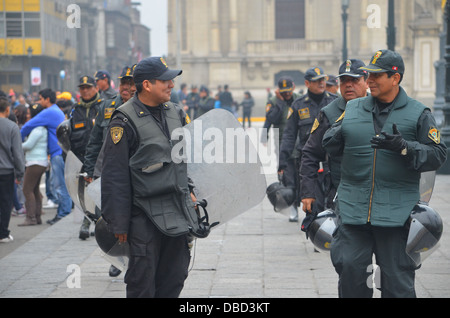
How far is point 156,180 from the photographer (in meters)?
5.09

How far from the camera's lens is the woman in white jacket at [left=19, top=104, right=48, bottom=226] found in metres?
11.7

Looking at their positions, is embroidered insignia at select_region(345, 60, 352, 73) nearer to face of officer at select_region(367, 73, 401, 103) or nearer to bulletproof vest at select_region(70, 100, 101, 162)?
face of officer at select_region(367, 73, 401, 103)

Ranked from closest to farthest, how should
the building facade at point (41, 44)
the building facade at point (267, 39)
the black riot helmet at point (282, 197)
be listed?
1. the black riot helmet at point (282, 197)
2. the building facade at point (267, 39)
3. the building facade at point (41, 44)

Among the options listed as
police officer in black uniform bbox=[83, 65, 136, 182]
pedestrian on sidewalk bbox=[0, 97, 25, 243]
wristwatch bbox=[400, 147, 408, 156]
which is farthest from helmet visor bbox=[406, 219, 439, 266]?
pedestrian on sidewalk bbox=[0, 97, 25, 243]

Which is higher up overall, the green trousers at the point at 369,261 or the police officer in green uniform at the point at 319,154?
the police officer in green uniform at the point at 319,154

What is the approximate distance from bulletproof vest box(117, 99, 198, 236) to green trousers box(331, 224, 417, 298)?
0.93 metres

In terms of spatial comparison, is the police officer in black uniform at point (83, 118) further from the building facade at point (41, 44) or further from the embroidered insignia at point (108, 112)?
the building facade at point (41, 44)

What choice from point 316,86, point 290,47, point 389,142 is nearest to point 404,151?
point 389,142

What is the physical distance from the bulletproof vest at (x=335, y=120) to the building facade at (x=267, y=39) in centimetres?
4592

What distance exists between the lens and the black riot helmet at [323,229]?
5887 mm

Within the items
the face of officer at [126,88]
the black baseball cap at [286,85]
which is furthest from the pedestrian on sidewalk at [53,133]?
the face of officer at [126,88]

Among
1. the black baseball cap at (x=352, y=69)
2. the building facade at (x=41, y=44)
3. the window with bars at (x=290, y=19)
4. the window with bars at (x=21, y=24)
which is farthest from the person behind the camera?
the window with bars at (x=21, y=24)

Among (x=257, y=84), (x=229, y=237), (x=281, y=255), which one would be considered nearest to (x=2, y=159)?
(x=229, y=237)
